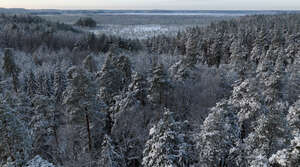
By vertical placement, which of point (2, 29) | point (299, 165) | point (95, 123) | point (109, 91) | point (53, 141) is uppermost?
point (2, 29)

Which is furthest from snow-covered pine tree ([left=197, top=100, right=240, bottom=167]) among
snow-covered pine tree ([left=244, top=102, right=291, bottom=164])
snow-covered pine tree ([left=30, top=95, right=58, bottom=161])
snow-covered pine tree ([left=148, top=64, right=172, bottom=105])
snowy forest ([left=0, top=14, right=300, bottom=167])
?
snow-covered pine tree ([left=30, top=95, right=58, bottom=161])

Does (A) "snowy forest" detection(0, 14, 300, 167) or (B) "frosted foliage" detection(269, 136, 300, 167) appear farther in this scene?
(A) "snowy forest" detection(0, 14, 300, 167)

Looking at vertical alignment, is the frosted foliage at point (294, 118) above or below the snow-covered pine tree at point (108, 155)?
above

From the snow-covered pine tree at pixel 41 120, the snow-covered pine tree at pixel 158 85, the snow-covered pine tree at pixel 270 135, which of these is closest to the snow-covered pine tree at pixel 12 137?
the snow-covered pine tree at pixel 41 120

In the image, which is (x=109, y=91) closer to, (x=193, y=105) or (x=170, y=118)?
(x=193, y=105)

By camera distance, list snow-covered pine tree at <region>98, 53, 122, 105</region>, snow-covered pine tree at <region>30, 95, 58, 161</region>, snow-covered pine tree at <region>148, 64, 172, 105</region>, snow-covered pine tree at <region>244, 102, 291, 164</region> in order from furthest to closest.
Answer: snow-covered pine tree at <region>98, 53, 122, 105</region> → snow-covered pine tree at <region>148, 64, 172, 105</region> → snow-covered pine tree at <region>30, 95, 58, 161</region> → snow-covered pine tree at <region>244, 102, 291, 164</region>

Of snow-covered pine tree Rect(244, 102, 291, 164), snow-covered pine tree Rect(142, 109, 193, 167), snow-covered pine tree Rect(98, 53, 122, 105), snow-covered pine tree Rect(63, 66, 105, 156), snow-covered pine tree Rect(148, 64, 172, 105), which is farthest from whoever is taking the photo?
snow-covered pine tree Rect(98, 53, 122, 105)

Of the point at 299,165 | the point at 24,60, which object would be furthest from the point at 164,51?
the point at 299,165

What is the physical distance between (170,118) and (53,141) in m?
17.0

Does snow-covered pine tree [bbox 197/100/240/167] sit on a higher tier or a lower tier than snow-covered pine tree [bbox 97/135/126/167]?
higher

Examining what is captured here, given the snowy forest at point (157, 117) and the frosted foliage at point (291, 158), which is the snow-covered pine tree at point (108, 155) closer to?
the snowy forest at point (157, 117)

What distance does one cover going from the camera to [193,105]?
33.2m

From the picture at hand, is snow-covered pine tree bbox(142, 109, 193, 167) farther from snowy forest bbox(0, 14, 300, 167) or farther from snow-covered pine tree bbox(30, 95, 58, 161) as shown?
snow-covered pine tree bbox(30, 95, 58, 161)

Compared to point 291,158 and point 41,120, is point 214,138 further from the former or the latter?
point 41,120
